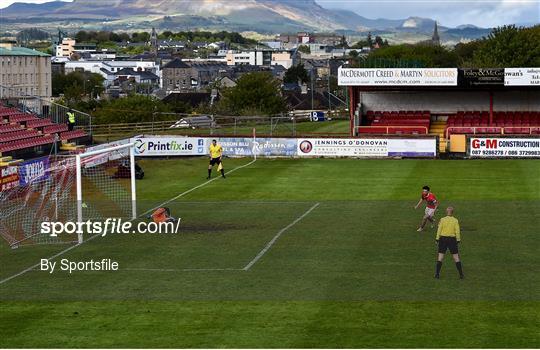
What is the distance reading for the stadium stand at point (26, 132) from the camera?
169ft

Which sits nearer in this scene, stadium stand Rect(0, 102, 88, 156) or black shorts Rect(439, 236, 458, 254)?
black shorts Rect(439, 236, 458, 254)

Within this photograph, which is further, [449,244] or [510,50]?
[510,50]

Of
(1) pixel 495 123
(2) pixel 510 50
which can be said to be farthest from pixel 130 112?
(1) pixel 495 123

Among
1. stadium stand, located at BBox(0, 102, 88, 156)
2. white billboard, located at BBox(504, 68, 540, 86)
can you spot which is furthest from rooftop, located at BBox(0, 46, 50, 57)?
white billboard, located at BBox(504, 68, 540, 86)

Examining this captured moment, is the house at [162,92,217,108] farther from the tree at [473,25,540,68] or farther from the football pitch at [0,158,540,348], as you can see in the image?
→ the football pitch at [0,158,540,348]

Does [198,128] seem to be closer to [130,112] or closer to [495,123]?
[495,123]

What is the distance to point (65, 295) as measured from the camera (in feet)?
76.9

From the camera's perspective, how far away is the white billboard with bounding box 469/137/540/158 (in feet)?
181

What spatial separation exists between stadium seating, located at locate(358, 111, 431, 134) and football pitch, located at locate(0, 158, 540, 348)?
784 inches

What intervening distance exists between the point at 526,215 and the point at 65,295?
18.4 meters

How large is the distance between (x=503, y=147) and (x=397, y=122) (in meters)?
11.4

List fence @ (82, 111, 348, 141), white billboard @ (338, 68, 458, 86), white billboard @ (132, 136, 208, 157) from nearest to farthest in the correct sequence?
white billboard @ (132, 136, 208, 157), white billboard @ (338, 68, 458, 86), fence @ (82, 111, 348, 141)

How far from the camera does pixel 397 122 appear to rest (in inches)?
2596

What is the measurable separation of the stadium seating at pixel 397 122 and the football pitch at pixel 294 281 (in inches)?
784
